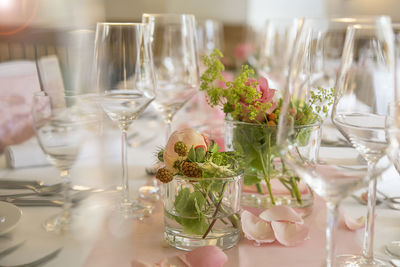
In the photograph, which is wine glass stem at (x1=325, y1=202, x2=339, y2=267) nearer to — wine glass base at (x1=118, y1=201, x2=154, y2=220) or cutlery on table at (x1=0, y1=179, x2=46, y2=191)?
wine glass base at (x1=118, y1=201, x2=154, y2=220)

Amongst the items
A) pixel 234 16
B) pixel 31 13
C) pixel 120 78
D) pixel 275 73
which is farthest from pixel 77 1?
pixel 120 78

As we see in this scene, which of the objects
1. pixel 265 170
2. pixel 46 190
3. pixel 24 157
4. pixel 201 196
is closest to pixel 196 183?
pixel 201 196

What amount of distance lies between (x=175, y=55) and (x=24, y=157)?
0.46 m

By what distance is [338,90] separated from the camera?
2.28 ft

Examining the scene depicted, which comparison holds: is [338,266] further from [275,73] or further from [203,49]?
[275,73]

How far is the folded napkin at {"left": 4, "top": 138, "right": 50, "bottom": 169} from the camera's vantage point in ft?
3.76

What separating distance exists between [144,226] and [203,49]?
1.43m

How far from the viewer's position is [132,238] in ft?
Result: 2.62

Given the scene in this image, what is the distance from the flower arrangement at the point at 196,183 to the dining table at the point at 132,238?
5 centimetres

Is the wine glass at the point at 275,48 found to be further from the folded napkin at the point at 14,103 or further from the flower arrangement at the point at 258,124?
the flower arrangement at the point at 258,124

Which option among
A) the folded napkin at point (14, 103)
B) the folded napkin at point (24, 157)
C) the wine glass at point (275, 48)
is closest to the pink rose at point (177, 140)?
the folded napkin at point (24, 157)

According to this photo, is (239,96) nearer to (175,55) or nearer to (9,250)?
(175,55)

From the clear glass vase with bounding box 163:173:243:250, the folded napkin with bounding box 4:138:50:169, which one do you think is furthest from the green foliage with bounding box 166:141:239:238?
the folded napkin with bounding box 4:138:50:169

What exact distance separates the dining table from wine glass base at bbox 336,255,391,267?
0.08ft
